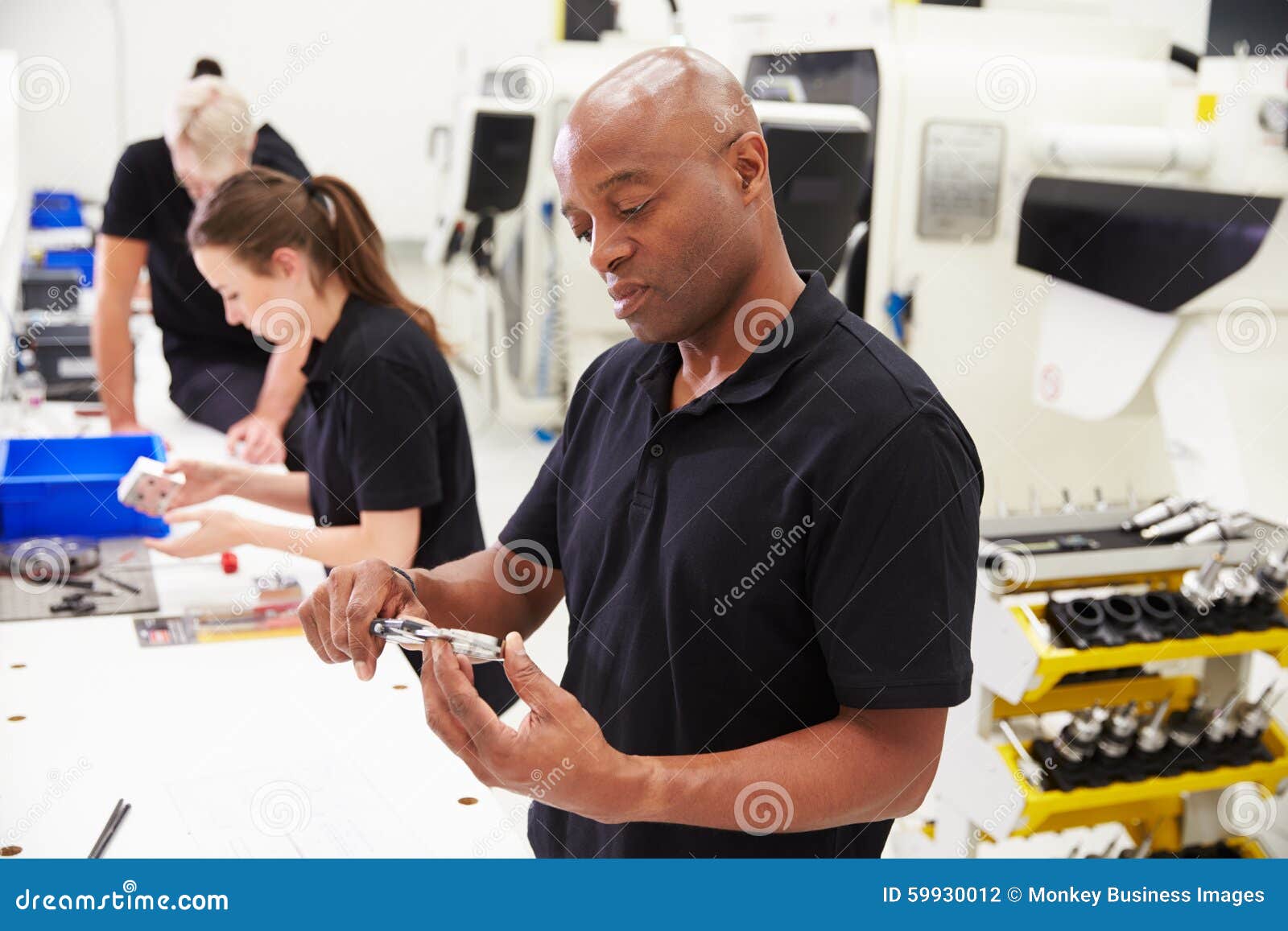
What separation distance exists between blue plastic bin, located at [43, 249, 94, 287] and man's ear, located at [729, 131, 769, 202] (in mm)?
4178

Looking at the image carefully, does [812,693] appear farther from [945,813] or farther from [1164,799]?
[1164,799]

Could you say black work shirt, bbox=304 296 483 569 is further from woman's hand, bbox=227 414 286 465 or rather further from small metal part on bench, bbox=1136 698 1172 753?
small metal part on bench, bbox=1136 698 1172 753

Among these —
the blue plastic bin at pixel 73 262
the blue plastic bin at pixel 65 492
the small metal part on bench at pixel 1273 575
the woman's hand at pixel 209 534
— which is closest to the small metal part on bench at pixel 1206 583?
the small metal part on bench at pixel 1273 575

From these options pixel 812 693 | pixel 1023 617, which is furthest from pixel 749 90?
pixel 812 693

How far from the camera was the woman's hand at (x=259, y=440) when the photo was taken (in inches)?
100

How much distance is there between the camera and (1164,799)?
2354 mm

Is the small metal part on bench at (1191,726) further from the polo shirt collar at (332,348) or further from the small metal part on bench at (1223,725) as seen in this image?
the polo shirt collar at (332,348)

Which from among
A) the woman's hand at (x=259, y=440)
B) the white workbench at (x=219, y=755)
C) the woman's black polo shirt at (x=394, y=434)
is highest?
the woman's black polo shirt at (x=394, y=434)

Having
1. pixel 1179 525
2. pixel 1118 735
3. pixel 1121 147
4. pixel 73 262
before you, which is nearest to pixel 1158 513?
pixel 1179 525

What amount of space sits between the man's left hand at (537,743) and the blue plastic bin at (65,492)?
1483 millimetres

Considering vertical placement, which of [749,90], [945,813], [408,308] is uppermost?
[749,90]

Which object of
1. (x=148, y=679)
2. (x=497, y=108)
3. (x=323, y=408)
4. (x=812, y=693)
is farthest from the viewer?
(x=497, y=108)

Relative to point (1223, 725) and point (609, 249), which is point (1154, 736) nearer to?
point (1223, 725)
